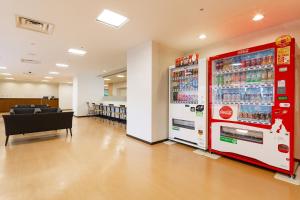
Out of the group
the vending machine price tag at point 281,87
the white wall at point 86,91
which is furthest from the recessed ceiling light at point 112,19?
the white wall at point 86,91

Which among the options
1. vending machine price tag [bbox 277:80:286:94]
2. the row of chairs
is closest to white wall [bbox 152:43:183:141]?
vending machine price tag [bbox 277:80:286:94]

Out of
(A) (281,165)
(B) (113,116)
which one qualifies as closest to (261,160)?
(A) (281,165)

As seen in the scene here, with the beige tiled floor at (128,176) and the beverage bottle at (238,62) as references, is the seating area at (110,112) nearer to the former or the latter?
the beige tiled floor at (128,176)

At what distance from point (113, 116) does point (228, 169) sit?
21.9ft

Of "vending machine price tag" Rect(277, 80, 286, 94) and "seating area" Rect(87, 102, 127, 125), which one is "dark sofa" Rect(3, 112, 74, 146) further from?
"vending machine price tag" Rect(277, 80, 286, 94)

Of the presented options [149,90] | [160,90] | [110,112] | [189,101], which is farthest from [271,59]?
[110,112]

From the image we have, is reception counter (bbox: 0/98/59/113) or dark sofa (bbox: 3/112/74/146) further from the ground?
reception counter (bbox: 0/98/59/113)

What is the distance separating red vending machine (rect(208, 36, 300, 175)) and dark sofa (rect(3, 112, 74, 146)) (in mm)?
4313

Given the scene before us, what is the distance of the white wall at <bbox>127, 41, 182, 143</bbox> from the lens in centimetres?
414

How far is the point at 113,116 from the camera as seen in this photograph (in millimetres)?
8469

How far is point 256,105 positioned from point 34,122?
5.46 m

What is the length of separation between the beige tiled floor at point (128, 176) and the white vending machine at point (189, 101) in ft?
1.37

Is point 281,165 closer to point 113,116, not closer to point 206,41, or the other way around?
point 206,41

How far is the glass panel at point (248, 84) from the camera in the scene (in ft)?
8.99
